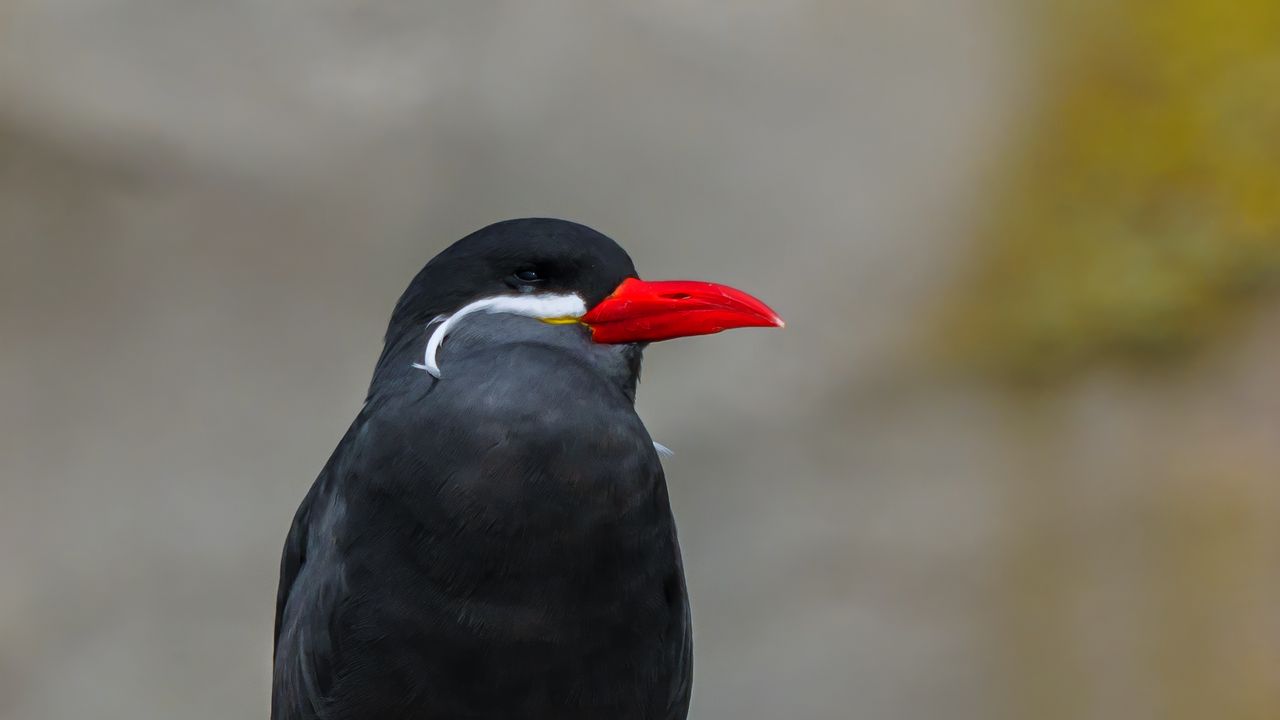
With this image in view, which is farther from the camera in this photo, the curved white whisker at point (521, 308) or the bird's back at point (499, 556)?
the curved white whisker at point (521, 308)

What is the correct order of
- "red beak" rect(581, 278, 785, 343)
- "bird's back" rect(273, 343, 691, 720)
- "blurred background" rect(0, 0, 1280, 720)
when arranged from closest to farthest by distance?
"bird's back" rect(273, 343, 691, 720)
"red beak" rect(581, 278, 785, 343)
"blurred background" rect(0, 0, 1280, 720)

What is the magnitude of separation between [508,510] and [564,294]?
15.0 inches

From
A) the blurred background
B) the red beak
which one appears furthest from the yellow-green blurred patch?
the red beak

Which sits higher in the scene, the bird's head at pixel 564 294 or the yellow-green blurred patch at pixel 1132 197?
the yellow-green blurred patch at pixel 1132 197

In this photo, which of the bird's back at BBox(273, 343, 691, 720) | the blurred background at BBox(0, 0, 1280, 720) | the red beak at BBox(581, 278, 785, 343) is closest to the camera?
the bird's back at BBox(273, 343, 691, 720)

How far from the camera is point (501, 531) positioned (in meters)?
2.02

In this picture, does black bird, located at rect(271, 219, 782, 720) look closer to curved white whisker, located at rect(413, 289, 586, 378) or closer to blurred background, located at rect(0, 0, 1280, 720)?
curved white whisker, located at rect(413, 289, 586, 378)

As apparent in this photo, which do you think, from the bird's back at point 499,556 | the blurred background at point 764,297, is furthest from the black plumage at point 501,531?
the blurred background at point 764,297

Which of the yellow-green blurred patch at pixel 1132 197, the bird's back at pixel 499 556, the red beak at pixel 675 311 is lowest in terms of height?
the bird's back at pixel 499 556

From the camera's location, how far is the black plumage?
2025 mm

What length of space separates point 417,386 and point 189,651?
300 centimetres

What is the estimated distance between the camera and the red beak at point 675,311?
217 centimetres

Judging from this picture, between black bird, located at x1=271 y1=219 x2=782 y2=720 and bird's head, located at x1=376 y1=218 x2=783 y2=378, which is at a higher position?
bird's head, located at x1=376 y1=218 x2=783 y2=378

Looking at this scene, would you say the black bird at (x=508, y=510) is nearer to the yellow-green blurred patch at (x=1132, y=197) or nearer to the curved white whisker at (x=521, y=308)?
the curved white whisker at (x=521, y=308)
